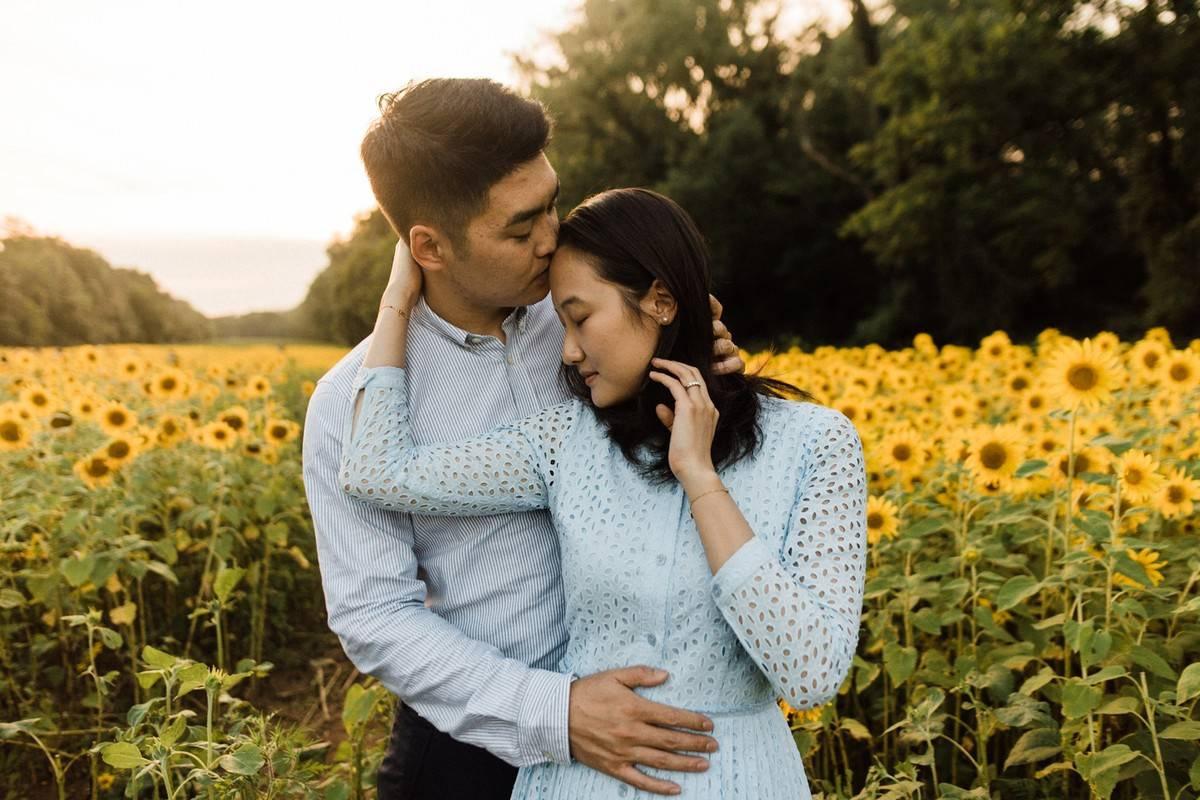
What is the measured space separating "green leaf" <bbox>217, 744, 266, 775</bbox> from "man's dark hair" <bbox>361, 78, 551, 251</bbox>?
0.97 m

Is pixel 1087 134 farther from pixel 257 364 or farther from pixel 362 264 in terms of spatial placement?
pixel 362 264

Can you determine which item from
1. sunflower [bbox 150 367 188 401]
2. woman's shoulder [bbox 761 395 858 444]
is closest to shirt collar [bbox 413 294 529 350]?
woman's shoulder [bbox 761 395 858 444]

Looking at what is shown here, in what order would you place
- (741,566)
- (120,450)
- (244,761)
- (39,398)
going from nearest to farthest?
(741,566), (244,761), (120,450), (39,398)

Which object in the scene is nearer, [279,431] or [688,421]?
[688,421]

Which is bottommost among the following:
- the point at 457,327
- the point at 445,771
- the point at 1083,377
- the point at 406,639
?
the point at 445,771

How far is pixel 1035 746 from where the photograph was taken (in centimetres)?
215

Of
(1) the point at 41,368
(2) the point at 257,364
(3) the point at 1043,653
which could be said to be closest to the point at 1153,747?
(3) the point at 1043,653

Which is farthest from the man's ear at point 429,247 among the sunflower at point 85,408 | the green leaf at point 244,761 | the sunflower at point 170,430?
the sunflower at point 85,408

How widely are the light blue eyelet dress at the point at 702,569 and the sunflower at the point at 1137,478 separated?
50.4 inches

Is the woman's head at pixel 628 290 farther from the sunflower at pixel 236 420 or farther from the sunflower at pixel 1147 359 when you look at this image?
the sunflower at pixel 1147 359

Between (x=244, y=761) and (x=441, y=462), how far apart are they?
60 cm

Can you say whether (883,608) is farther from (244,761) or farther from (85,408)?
(85,408)

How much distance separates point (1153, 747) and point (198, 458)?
352cm

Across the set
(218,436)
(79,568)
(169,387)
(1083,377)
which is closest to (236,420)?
(218,436)
